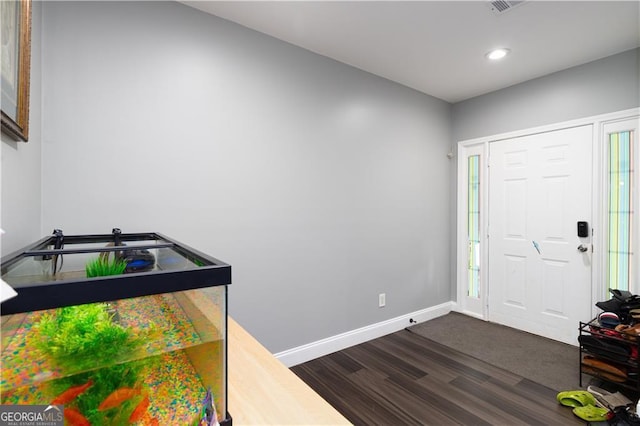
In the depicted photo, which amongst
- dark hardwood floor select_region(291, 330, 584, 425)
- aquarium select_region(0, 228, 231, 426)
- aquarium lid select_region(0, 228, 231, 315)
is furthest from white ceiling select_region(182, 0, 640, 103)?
dark hardwood floor select_region(291, 330, 584, 425)

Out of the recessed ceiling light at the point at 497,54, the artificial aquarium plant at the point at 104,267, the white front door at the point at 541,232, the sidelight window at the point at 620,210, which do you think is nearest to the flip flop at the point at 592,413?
the white front door at the point at 541,232

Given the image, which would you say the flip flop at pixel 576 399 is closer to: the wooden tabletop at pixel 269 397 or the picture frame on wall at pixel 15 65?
the wooden tabletop at pixel 269 397

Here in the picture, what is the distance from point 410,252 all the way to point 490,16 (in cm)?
226

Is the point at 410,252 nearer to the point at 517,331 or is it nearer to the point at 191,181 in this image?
the point at 517,331

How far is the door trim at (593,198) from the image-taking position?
8.88 feet

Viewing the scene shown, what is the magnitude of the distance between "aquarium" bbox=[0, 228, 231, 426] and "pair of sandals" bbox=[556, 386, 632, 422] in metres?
2.33

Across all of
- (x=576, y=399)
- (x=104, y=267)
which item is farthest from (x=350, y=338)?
(x=104, y=267)

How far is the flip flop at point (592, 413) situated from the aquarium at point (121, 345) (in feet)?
7.54

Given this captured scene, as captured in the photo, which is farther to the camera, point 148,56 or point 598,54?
point 598,54

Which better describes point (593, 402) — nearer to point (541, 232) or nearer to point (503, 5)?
point (541, 232)

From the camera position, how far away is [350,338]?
2820 mm

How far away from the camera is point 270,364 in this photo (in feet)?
3.12

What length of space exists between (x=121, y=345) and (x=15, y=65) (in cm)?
107

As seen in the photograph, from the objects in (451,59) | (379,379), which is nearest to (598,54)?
(451,59)
